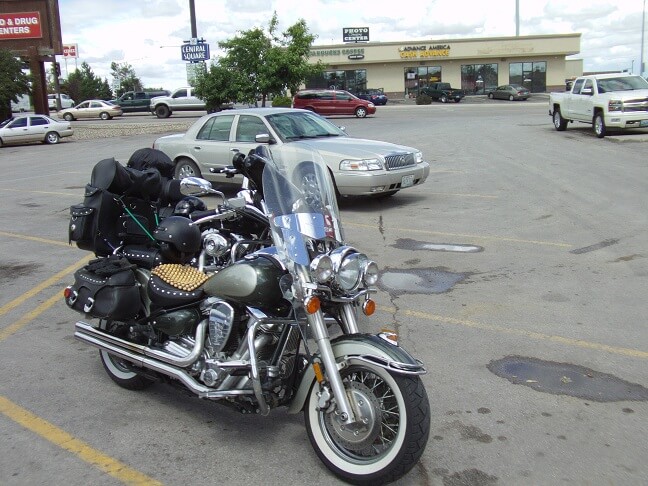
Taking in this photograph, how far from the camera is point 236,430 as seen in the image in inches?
158

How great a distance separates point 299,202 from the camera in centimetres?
351

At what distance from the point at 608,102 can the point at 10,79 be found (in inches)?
1186

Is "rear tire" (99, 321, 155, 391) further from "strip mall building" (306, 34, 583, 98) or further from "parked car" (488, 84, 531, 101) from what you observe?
"strip mall building" (306, 34, 583, 98)

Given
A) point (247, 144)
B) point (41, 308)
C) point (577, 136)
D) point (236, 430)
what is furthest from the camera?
point (577, 136)

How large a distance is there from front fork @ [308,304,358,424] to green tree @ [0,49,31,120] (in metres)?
36.8

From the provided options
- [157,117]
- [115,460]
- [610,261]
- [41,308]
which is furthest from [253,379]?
[157,117]

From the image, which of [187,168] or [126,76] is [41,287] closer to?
[187,168]

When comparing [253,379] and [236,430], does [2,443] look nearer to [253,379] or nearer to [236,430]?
[236,430]

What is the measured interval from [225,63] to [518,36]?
41.1m

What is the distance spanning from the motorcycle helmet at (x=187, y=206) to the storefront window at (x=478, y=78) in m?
65.3

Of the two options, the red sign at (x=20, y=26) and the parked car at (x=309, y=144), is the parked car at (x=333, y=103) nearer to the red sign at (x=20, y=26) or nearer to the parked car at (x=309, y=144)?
the red sign at (x=20, y=26)

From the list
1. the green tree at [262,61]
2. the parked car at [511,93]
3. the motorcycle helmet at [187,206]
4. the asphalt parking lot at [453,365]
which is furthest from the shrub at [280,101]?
the motorcycle helmet at [187,206]

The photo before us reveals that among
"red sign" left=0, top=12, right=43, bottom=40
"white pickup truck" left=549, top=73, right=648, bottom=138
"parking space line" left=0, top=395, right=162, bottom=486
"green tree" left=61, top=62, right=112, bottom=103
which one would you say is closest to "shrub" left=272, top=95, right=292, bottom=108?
"white pickup truck" left=549, top=73, right=648, bottom=138

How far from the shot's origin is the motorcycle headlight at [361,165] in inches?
415
